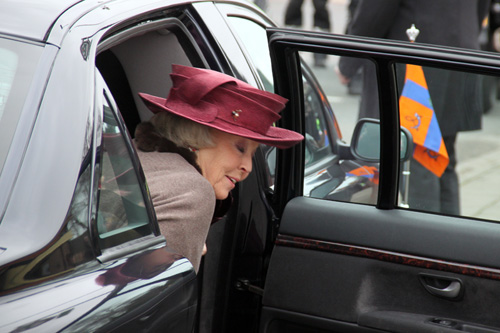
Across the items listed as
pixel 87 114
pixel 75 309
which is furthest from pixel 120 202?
pixel 75 309

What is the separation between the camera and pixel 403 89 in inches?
104

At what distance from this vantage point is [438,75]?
2816 millimetres

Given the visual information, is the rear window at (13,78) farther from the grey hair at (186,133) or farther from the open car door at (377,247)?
the open car door at (377,247)

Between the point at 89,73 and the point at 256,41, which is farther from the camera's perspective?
the point at 256,41

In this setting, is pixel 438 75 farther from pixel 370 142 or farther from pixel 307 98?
pixel 307 98

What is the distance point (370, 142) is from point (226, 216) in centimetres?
56

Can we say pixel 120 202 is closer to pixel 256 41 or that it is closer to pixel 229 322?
pixel 229 322

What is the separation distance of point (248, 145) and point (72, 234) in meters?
1.05

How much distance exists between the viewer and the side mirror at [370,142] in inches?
105

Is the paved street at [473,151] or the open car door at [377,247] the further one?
the paved street at [473,151]

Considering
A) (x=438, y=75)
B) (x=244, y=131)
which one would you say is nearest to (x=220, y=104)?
(x=244, y=131)

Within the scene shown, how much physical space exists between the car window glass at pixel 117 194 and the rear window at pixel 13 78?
0.61ft

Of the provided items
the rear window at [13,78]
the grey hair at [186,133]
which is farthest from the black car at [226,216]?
the grey hair at [186,133]

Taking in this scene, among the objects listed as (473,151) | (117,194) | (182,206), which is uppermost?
(117,194)
